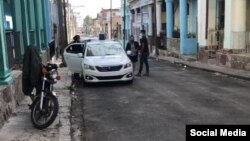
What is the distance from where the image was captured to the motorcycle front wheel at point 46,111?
7895 millimetres

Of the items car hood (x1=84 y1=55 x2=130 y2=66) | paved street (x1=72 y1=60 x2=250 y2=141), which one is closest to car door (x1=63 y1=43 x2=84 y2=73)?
car hood (x1=84 y1=55 x2=130 y2=66)

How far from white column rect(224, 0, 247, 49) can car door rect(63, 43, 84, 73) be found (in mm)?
6748

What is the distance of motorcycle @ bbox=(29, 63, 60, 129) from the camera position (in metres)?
7.88

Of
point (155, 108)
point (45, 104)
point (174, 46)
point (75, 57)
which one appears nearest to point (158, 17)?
point (174, 46)

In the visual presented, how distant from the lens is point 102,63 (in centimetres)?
1388

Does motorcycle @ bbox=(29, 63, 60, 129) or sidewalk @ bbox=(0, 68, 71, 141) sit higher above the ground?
motorcycle @ bbox=(29, 63, 60, 129)

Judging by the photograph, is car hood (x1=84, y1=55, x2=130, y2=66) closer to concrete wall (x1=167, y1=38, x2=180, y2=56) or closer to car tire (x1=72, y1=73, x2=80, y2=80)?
car tire (x1=72, y1=73, x2=80, y2=80)

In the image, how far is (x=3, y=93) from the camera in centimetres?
833

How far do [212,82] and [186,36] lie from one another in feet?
42.9

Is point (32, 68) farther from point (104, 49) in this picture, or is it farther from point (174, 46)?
point (174, 46)

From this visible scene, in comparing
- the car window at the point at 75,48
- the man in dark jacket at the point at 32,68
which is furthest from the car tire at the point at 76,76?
the man in dark jacket at the point at 32,68

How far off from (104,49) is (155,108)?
5.85 m

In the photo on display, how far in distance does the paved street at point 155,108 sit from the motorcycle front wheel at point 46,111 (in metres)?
0.68

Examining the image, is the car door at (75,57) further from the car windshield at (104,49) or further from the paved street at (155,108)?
the paved street at (155,108)
